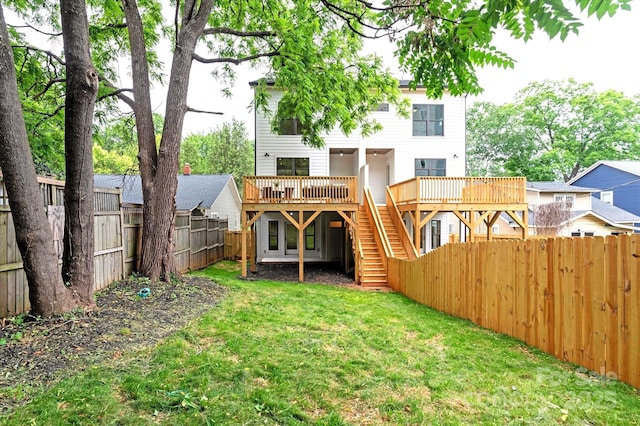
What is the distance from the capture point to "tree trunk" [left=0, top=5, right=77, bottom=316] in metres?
3.46

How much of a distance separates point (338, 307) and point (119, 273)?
4.86 meters

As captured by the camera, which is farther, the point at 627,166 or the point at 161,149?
the point at 627,166

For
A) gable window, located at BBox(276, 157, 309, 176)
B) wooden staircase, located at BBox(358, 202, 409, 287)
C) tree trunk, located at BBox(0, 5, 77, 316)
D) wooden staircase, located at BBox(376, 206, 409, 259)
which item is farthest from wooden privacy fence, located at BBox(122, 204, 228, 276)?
wooden staircase, located at BBox(376, 206, 409, 259)

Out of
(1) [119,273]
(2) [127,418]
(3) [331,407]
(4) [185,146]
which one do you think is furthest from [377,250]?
(4) [185,146]

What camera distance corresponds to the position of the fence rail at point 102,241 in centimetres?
438

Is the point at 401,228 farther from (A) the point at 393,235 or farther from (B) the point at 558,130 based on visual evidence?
(B) the point at 558,130

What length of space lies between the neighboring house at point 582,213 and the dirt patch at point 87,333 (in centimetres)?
2153

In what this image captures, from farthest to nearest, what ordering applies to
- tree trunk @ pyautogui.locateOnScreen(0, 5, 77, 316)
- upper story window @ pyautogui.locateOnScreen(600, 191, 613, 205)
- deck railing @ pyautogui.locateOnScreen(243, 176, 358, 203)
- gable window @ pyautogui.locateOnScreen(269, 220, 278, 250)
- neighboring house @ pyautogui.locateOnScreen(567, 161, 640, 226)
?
upper story window @ pyautogui.locateOnScreen(600, 191, 613, 205)
neighboring house @ pyautogui.locateOnScreen(567, 161, 640, 226)
gable window @ pyautogui.locateOnScreen(269, 220, 278, 250)
deck railing @ pyautogui.locateOnScreen(243, 176, 358, 203)
tree trunk @ pyautogui.locateOnScreen(0, 5, 77, 316)

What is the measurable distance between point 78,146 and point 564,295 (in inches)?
249

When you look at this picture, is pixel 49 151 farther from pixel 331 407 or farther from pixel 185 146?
pixel 185 146

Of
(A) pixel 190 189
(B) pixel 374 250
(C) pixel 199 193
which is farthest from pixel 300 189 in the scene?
(A) pixel 190 189

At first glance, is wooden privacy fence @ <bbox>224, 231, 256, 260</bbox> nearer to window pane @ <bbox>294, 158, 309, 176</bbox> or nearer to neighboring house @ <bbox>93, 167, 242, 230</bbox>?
neighboring house @ <bbox>93, 167, 242, 230</bbox>

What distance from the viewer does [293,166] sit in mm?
14164

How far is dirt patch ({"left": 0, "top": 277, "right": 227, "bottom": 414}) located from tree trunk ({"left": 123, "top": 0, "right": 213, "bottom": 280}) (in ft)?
3.79
